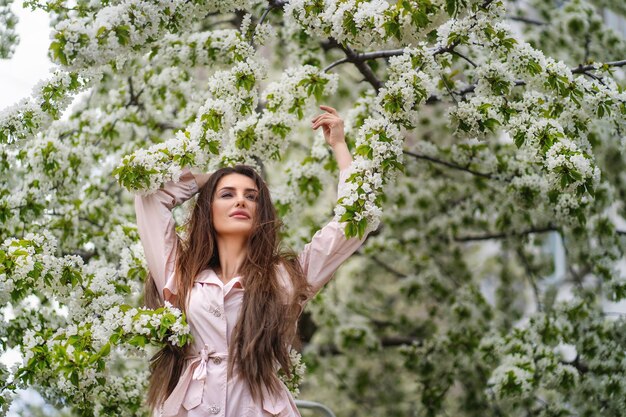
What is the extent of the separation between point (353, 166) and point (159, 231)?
88 centimetres

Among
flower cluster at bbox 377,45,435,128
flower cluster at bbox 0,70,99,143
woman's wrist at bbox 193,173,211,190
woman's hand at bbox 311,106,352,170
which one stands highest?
flower cluster at bbox 0,70,99,143

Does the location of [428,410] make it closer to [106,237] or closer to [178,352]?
[106,237]

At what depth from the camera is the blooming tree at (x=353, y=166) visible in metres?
3.63

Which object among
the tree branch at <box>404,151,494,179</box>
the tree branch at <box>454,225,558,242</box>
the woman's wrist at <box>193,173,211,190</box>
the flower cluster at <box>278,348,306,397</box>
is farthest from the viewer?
Answer: the tree branch at <box>454,225,558,242</box>

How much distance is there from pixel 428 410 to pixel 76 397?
340cm

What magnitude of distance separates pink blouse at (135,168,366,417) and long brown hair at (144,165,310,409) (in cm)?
4

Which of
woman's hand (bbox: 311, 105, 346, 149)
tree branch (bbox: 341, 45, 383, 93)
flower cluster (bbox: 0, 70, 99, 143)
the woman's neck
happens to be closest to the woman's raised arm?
woman's hand (bbox: 311, 105, 346, 149)

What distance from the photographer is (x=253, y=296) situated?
3449mm

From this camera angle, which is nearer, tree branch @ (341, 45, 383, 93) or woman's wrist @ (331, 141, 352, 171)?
woman's wrist @ (331, 141, 352, 171)

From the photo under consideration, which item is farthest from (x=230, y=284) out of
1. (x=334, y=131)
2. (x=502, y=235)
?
(x=502, y=235)

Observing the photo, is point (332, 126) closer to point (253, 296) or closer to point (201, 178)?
point (201, 178)

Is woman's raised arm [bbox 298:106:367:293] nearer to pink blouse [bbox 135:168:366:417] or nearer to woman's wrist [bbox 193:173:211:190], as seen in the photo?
pink blouse [bbox 135:168:366:417]

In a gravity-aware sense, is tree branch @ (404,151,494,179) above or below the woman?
below

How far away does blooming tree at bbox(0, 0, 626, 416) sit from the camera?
363cm
